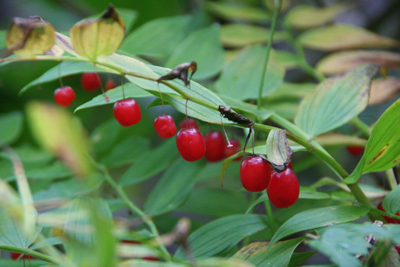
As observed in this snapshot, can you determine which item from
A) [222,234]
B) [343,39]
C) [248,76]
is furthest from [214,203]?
[343,39]

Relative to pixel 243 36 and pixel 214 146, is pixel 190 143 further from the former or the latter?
pixel 243 36

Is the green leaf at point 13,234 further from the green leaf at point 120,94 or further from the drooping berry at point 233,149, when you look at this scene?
the drooping berry at point 233,149

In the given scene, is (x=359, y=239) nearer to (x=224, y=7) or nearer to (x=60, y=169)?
(x=60, y=169)

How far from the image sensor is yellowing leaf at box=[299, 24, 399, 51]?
1.23 meters

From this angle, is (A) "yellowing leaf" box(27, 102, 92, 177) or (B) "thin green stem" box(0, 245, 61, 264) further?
(B) "thin green stem" box(0, 245, 61, 264)

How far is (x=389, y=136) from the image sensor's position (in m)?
0.57

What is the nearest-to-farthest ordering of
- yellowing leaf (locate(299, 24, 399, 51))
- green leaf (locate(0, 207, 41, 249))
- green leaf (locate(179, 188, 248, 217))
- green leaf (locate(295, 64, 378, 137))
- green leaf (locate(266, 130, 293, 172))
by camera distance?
1. green leaf (locate(266, 130, 293, 172))
2. green leaf (locate(0, 207, 41, 249))
3. green leaf (locate(295, 64, 378, 137))
4. green leaf (locate(179, 188, 248, 217))
5. yellowing leaf (locate(299, 24, 399, 51))

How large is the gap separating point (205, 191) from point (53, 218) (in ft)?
1.98

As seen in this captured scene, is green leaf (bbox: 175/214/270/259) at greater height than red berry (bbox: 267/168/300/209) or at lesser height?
lesser

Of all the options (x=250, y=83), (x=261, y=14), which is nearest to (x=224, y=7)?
(x=261, y=14)

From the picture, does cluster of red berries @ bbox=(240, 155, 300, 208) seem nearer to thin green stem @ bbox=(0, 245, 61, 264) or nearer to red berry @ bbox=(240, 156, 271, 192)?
red berry @ bbox=(240, 156, 271, 192)

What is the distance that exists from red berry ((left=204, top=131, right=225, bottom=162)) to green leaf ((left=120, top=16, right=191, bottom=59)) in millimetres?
312

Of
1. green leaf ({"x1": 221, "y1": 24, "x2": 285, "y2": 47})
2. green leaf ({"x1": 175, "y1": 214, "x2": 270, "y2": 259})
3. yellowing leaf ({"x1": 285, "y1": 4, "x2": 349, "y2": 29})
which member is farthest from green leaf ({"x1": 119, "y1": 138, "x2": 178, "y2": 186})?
yellowing leaf ({"x1": 285, "y1": 4, "x2": 349, "y2": 29})

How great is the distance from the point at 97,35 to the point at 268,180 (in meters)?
0.35
